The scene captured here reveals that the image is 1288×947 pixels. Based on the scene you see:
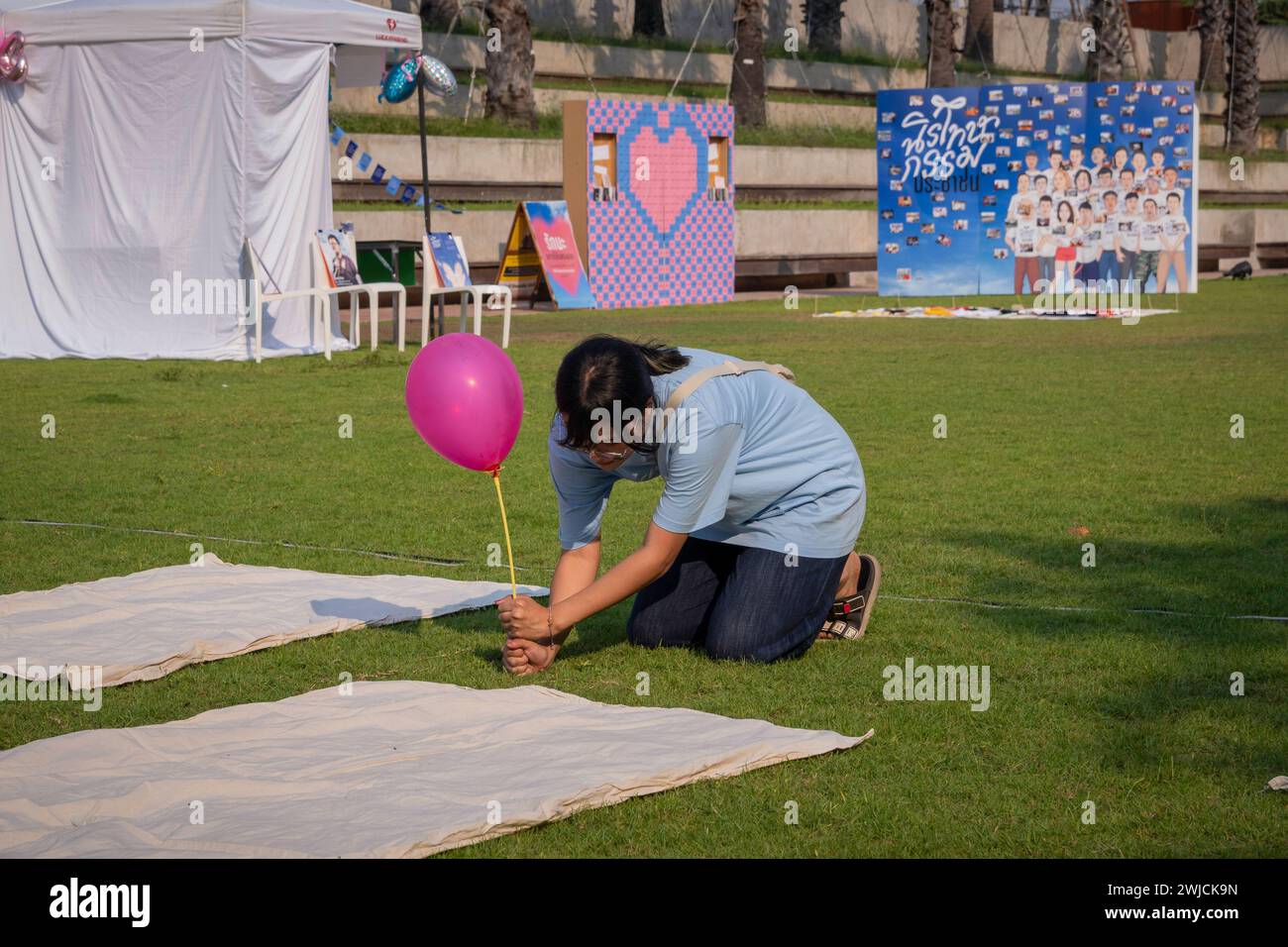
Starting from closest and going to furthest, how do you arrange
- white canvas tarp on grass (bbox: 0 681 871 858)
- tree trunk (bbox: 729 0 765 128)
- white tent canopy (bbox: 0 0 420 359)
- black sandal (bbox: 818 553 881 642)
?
white canvas tarp on grass (bbox: 0 681 871 858), black sandal (bbox: 818 553 881 642), white tent canopy (bbox: 0 0 420 359), tree trunk (bbox: 729 0 765 128)

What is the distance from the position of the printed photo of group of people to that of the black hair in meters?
23.0

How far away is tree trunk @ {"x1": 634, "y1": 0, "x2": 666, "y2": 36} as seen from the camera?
4056 cm

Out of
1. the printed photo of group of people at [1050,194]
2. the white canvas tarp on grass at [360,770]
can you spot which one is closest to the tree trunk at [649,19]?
the printed photo of group of people at [1050,194]

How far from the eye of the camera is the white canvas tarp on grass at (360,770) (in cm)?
371

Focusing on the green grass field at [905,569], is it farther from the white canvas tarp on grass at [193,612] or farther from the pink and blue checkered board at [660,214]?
the pink and blue checkered board at [660,214]

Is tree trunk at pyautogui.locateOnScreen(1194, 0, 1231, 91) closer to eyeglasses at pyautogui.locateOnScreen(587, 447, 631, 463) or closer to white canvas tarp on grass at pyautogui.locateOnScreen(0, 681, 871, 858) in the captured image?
eyeglasses at pyautogui.locateOnScreen(587, 447, 631, 463)

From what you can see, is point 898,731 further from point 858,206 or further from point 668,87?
point 668,87

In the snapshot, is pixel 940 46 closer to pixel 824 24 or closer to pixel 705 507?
pixel 824 24

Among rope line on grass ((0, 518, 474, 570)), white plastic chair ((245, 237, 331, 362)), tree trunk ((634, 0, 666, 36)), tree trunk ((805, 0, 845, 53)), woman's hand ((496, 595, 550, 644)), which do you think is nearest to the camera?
woman's hand ((496, 595, 550, 644))

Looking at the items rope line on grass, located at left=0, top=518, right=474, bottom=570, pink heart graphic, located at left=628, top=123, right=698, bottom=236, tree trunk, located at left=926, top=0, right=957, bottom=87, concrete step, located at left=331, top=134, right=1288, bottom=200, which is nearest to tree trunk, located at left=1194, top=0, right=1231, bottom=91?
concrete step, located at left=331, top=134, right=1288, bottom=200

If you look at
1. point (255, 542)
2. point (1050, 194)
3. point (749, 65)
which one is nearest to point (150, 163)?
point (255, 542)

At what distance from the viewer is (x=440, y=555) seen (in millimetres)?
7078

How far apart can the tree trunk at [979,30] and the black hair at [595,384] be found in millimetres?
46019

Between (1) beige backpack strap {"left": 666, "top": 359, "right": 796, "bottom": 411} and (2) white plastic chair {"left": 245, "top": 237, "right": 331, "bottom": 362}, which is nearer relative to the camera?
(1) beige backpack strap {"left": 666, "top": 359, "right": 796, "bottom": 411}
